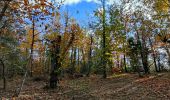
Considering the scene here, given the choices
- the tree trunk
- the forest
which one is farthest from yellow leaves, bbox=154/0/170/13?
the tree trunk

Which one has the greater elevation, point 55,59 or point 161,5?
point 161,5

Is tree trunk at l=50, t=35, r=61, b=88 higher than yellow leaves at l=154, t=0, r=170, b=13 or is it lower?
lower

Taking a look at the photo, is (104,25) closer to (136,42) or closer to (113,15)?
(113,15)

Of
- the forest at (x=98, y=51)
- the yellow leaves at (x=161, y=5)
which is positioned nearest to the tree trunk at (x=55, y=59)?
the forest at (x=98, y=51)

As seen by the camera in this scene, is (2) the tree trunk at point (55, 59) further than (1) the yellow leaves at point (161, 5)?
Yes

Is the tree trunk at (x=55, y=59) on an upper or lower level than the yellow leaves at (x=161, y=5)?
lower

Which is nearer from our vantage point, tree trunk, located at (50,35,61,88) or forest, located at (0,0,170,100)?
forest, located at (0,0,170,100)

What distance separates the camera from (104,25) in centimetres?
3931

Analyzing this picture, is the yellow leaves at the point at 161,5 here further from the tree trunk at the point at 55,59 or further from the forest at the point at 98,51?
the tree trunk at the point at 55,59

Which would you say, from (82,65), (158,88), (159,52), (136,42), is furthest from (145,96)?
(82,65)

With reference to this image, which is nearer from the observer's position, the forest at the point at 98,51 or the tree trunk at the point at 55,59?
the forest at the point at 98,51

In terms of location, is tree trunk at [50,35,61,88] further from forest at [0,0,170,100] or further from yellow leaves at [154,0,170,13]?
yellow leaves at [154,0,170,13]

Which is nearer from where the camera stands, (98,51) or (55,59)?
(55,59)

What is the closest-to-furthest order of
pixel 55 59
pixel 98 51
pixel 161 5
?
pixel 161 5, pixel 55 59, pixel 98 51
